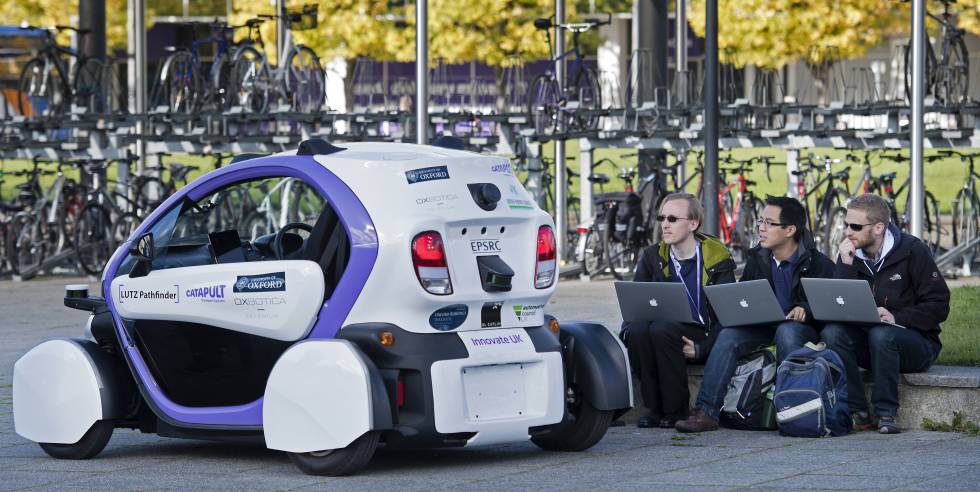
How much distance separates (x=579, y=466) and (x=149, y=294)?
2029mm

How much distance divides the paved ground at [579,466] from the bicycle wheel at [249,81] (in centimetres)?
1089

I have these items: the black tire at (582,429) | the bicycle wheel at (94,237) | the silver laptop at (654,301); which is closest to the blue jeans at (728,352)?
the silver laptop at (654,301)

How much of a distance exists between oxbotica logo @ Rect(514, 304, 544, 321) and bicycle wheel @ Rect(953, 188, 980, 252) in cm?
1088

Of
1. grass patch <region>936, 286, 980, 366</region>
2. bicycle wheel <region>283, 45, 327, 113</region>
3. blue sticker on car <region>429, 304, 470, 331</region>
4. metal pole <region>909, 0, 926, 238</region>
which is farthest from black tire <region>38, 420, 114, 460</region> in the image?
bicycle wheel <region>283, 45, 327, 113</region>

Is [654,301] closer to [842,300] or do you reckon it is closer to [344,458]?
[842,300]

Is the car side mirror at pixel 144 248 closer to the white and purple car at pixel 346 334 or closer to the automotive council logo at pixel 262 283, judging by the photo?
the white and purple car at pixel 346 334

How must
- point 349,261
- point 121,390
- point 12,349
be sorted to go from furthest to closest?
1. point 12,349
2. point 121,390
3. point 349,261

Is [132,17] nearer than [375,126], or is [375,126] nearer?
[375,126]

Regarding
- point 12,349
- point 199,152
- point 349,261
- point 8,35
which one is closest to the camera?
point 349,261

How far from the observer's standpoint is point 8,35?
28656 mm

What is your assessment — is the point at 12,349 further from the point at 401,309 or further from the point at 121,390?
the point at 401,309

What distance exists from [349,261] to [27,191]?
1337 cm

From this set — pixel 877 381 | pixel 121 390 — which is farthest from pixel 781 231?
pixel 121 390

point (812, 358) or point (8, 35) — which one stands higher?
point (8, 35)
